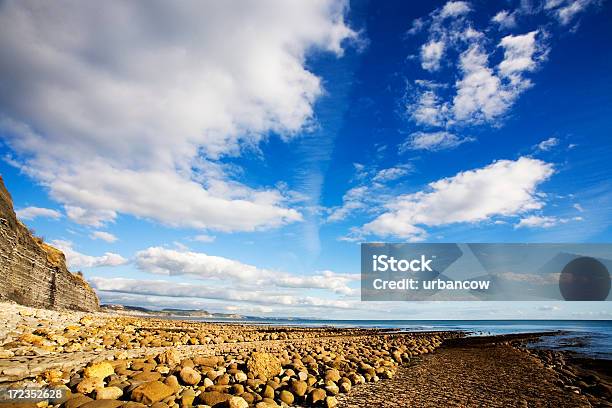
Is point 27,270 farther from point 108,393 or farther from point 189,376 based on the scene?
point 108,393

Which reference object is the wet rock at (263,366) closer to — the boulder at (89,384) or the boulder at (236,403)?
the boulder at (236,403)

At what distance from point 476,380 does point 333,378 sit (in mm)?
5501

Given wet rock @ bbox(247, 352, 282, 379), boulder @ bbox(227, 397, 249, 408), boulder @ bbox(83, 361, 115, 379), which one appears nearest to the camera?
boulder @ bbox(227, 397, 249, 408)

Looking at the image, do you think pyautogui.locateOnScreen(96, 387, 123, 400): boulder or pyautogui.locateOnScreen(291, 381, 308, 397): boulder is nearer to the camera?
pyautogui.locateOnScreen(96, 387, 123, 400): boulder

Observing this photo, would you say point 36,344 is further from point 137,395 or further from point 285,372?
point 285,372

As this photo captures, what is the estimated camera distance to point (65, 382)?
8.13 metres

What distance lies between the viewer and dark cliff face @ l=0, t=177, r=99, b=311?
26016mm

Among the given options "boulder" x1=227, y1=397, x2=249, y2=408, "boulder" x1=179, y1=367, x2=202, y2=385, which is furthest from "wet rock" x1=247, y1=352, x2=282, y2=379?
"boulder" x1=227, y1=397, x2=249, y2=408

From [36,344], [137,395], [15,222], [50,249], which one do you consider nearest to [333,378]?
[137,395]

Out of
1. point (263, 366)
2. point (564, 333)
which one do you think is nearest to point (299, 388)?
point (263, 366)

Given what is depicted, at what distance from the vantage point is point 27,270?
29.3 m

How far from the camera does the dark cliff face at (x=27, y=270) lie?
26.0 m

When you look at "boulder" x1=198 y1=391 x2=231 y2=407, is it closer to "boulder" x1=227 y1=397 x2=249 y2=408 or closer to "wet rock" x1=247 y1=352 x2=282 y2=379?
"boulder" x1=227 y1=397 x2=249 y2=408

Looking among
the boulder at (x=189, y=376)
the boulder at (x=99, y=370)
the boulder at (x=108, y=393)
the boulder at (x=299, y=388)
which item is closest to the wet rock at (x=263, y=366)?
the boulder at (x=299, y=388)
